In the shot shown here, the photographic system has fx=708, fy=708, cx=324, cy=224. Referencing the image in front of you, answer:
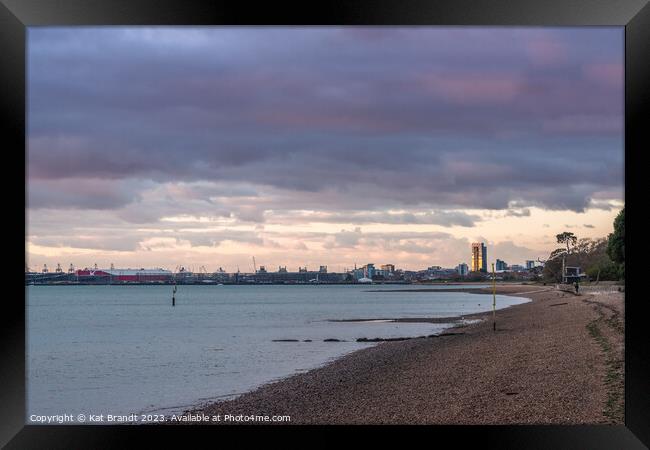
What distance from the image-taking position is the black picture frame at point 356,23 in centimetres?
558

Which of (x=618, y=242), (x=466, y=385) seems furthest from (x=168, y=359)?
(x=618, y=242)

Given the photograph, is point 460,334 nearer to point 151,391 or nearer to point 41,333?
point 151,391

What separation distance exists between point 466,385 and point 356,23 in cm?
732

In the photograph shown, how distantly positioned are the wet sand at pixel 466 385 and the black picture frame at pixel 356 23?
2.58 m

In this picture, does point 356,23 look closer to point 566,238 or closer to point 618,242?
point 618,242

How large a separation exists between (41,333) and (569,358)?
99.9 ft

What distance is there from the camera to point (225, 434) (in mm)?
5992

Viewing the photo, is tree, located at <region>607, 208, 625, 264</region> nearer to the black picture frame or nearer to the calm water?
the calm water

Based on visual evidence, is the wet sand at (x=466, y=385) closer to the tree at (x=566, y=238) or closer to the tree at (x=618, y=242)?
the tree at (x=618, y=242)

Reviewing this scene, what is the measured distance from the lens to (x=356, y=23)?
→ 5.91 meters

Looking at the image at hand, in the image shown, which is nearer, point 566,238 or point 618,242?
point 618,242

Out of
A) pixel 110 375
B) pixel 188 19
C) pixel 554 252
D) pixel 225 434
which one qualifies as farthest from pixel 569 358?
pixel 554 252

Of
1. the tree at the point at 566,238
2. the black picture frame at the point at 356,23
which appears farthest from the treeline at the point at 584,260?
the black picture frame at the point at 356,23

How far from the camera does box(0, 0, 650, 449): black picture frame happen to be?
18.3 feet
